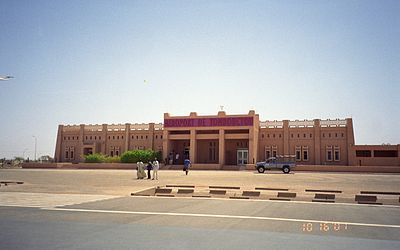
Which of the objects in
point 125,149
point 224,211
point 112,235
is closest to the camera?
point 112,235

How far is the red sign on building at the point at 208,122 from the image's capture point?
49.8 meters

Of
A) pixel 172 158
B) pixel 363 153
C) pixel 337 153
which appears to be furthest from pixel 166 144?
pixel 363 153

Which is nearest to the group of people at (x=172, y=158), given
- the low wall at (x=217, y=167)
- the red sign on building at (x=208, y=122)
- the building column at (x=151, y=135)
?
the low wall at (x=217, y=167)


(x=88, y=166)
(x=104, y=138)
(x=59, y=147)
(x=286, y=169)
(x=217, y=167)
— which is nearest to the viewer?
(x=286, y=169)

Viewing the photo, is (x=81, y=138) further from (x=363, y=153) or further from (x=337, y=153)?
(x=363, y=153)

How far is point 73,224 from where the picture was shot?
10.0 meters

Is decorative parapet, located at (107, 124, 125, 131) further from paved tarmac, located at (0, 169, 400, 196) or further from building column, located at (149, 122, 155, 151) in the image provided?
paved tarmac, located at (0, 169, 400, 196)

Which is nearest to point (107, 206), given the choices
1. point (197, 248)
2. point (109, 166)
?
point (197, 248)

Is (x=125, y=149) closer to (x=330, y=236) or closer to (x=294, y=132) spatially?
(x=294, y=132)

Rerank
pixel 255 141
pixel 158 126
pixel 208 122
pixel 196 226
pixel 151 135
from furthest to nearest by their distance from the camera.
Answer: pixel 151 135, pixel 158 126, pixel 208 122, pixel 255 141, pixel 196 226

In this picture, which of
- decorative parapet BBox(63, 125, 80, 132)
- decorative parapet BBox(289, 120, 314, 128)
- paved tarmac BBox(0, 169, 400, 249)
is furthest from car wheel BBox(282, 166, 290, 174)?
decorative parapet BBox(63, 125, 80, 132)

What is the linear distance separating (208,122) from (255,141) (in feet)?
23.1

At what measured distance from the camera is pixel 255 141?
4981 centimetres

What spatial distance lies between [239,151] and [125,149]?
1875cm
